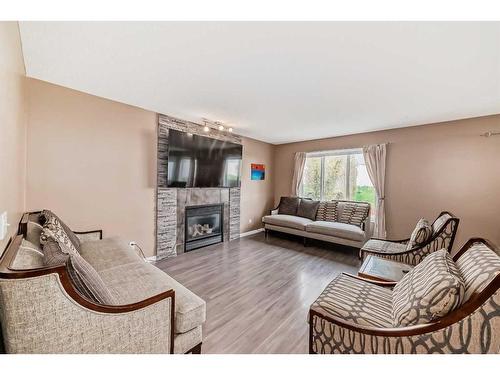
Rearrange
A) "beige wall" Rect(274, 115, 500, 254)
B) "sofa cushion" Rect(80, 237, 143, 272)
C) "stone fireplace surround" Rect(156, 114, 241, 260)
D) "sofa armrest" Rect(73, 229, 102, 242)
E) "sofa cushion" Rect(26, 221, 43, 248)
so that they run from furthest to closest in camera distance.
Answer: "stone fireplace surround" Rect(156, 114, 241, 260) < "beige wall" Rect(274, 115, 500, 254) < "sofa armrest" Rect(73, 229, 102, 242) < "sofa cushion" Rect(80, 237, 143, 272) < "sofa cushion" Rect(26, 221, 43, 248)

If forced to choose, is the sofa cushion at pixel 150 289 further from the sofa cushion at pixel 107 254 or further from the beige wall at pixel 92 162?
the beige wall at pixel 92 162

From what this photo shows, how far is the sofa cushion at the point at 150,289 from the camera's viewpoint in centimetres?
→ 126

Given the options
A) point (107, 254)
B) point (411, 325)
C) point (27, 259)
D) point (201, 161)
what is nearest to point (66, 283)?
point (27, 259)

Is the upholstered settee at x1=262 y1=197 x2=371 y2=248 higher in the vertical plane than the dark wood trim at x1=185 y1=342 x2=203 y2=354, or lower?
higher

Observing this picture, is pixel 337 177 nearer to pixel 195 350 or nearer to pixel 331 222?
pixel 331 222

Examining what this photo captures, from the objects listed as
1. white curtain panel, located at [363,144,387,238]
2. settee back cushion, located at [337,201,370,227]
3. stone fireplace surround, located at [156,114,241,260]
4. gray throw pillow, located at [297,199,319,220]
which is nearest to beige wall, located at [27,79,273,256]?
stone fireplace surround, located at [156,114,241,260]

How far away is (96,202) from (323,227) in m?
3.75

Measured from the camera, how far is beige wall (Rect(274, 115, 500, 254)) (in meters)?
3.13

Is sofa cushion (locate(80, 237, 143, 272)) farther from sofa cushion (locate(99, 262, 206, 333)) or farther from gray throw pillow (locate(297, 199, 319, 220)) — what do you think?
gray throw pillow (locate(297, 199, 319, 220))

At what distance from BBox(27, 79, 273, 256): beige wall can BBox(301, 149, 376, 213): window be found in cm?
368

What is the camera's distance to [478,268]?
1076mm

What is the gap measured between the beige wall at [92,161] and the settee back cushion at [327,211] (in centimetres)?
343

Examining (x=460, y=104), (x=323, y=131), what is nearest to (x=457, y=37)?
(x=460, y=104)
